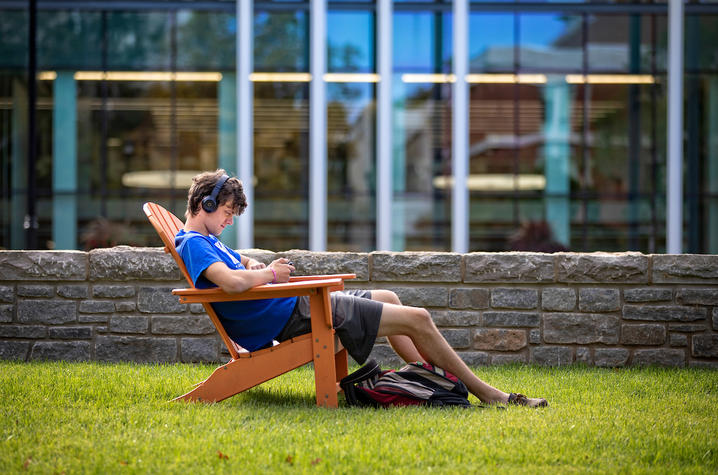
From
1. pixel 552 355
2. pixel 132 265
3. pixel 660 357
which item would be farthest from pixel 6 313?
pixel 660 357

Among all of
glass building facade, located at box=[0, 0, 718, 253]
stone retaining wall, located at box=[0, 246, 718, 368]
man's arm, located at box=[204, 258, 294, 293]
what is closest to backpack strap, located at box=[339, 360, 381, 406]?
man's arm, located at box=[204, 258, 294, 293]

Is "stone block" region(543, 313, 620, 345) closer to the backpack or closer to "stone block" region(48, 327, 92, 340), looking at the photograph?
the backpack

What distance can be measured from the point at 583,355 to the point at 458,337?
0.93 meters

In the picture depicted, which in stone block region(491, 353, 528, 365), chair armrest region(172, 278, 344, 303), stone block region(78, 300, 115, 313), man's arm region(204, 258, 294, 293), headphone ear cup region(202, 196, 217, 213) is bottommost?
stone block region(491, 353, 528, 365)

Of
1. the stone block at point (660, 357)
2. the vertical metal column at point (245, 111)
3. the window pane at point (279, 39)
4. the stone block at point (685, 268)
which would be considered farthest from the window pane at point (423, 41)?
the stone block at point (660, 357)

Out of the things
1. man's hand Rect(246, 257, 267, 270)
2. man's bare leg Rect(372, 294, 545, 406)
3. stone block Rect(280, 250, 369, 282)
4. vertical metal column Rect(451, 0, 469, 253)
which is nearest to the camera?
man's bare leg Rect(372, 294, 545, 406)

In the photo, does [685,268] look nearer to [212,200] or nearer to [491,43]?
[212,200]

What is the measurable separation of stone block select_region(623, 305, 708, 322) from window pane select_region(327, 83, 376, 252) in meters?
10.7

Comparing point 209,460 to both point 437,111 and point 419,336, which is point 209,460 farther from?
point 437,111

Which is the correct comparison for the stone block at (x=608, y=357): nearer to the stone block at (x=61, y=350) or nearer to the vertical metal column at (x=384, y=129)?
the stone block at (x=61, y=350)

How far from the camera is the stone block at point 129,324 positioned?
5.38 m

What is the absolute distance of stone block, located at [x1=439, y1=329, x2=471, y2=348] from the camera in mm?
5391

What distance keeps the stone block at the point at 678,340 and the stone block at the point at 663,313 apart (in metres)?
0.11

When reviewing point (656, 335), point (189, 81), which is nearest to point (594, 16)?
point (189, 81)
